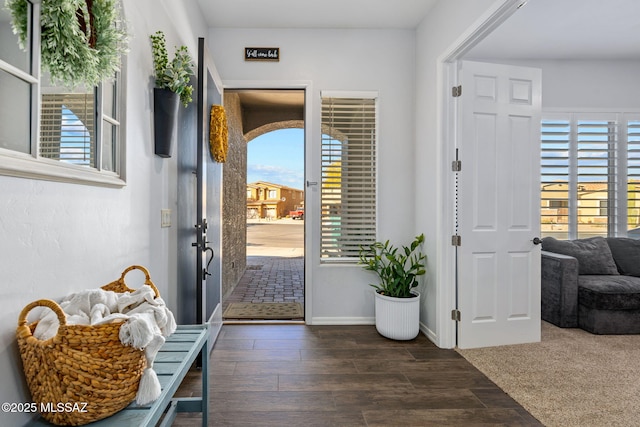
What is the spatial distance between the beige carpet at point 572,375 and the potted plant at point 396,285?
1.64 ft

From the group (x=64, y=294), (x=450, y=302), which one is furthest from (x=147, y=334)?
(x=450, y=302)

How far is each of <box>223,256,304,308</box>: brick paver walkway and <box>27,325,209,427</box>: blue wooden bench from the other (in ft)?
8.03

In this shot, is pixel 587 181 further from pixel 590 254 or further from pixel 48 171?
pixel 48 171

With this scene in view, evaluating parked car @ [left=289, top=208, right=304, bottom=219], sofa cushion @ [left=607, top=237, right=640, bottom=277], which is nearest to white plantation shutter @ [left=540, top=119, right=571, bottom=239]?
sofa cushion @ [left=607, top=237, right=640, bottom=277]

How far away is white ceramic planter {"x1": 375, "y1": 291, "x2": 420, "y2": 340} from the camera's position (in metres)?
2.96

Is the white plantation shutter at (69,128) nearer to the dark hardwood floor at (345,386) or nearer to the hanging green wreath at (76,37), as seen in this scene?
the hanging green wreath at (76,37)

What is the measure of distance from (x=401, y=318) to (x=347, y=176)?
144 centimetres

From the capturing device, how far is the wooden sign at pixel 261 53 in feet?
11.0

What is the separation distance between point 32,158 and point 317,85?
9.06ft

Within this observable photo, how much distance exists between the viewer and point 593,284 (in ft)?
10.8

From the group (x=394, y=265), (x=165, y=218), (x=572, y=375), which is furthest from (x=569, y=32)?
(x=165, y=218)

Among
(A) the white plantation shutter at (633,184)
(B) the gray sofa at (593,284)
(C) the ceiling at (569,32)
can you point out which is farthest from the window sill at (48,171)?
(A) the white plantation shutter at (633,184)

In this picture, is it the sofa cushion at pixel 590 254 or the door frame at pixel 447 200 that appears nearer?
the door frame at pixel 447 200

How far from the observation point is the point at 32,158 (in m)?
1.02
